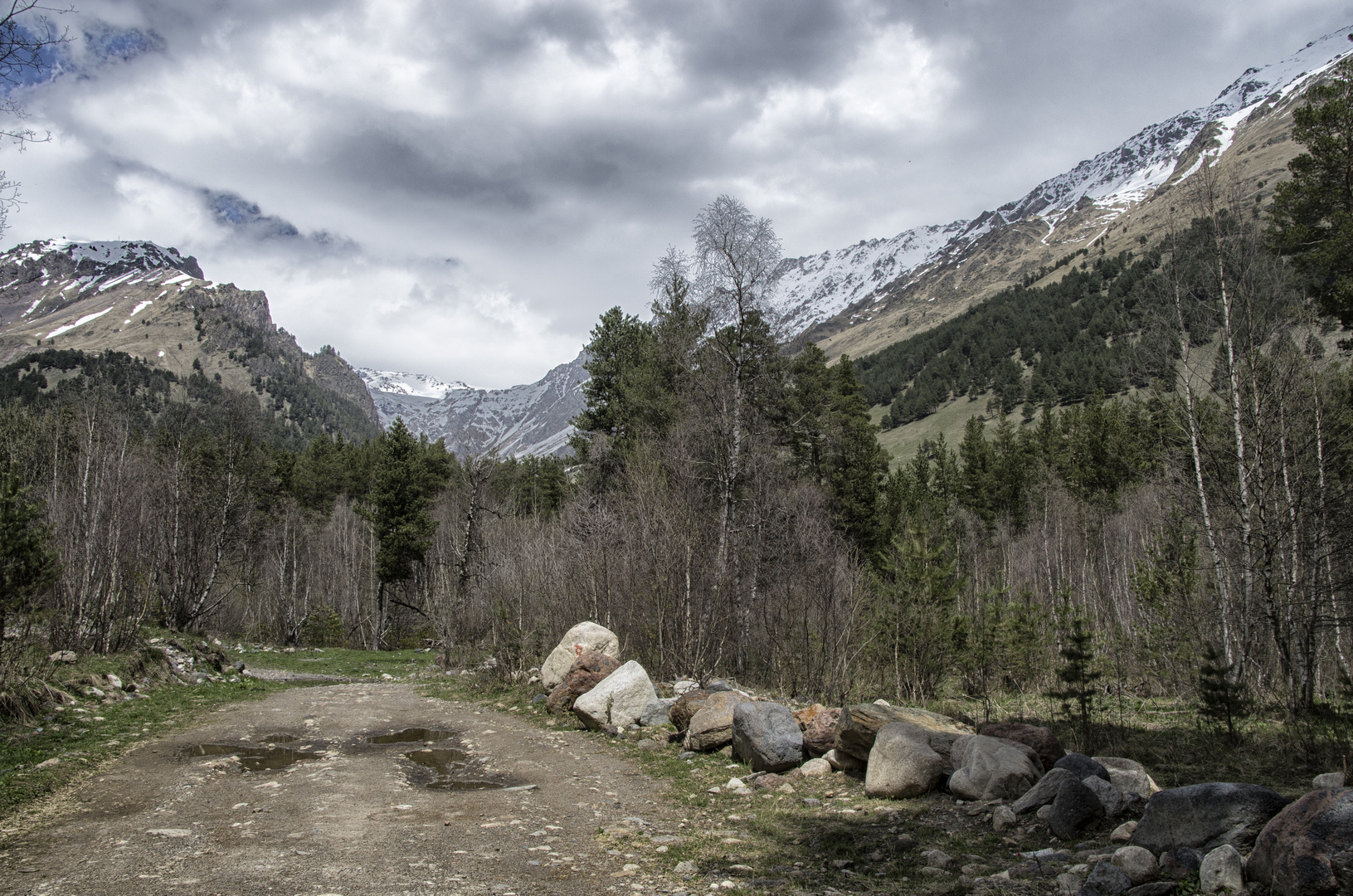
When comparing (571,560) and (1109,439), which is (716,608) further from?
(1109,439)

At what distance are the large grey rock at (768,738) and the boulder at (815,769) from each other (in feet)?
0.72

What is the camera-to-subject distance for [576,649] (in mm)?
13031

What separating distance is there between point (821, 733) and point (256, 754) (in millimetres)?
7012

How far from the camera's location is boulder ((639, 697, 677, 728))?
1017cm

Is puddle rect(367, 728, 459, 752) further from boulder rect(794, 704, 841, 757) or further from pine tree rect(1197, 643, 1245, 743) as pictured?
pine tree rect(1197, 643, 1245, 743)

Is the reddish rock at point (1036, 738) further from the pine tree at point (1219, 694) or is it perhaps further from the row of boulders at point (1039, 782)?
the pine tree at point (1219, 694)

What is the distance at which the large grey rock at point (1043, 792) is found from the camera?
17.6ft

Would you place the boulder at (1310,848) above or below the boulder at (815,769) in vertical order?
above

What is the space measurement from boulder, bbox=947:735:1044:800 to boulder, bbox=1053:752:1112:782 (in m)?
0.42

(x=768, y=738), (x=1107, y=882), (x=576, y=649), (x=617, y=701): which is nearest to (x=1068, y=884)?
(x=1107, y=882)

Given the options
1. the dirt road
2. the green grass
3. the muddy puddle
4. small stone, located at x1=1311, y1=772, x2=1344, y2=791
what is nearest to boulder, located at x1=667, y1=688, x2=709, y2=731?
the dirt road

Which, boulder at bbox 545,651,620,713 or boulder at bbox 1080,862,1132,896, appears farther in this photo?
boulder at bbox 545,651,620,713

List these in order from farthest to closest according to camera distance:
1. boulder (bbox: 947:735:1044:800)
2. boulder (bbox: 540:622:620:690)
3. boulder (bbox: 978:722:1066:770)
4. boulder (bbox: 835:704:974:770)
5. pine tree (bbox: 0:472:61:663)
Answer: boulder (bbox: 540:622:620:690), pine tree (bbox: 0:472:61:663), boulder (bbox: 835:704:974:770), boulder (bbox: 978:722:1066:770), boulder (bbox: 947:735:1044:800)

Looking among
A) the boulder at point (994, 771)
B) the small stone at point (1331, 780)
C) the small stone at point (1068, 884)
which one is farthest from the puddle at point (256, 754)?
the small stone at point (1331, 780)
